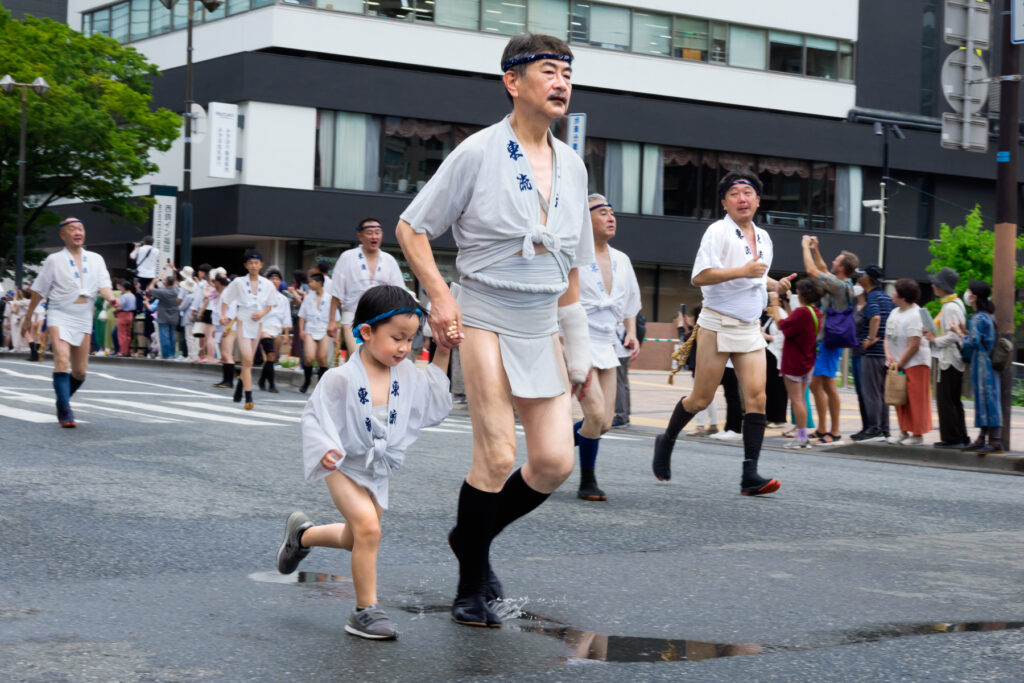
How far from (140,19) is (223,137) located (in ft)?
34.3

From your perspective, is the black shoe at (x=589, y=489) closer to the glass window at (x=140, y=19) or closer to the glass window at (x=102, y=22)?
the glass window at (x=140, y=19)

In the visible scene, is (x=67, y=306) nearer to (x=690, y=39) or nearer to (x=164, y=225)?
(x=164, y=225)

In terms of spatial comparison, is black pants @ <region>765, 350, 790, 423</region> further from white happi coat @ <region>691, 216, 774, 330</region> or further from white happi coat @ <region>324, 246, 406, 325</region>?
white happi coat @ <region>691, 216, 774, 330</region>

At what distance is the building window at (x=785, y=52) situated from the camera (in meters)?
45.6

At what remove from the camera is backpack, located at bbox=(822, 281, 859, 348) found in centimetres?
1403

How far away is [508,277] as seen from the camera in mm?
4973

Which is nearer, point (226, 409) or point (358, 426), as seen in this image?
point (358, 426)

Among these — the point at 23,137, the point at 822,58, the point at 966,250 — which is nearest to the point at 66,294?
the point at 23,137

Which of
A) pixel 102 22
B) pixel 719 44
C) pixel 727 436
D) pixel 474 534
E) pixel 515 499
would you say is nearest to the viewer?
pixel 474 534

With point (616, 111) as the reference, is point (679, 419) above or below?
below

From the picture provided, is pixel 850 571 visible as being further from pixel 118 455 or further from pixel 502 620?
pixel 118 455

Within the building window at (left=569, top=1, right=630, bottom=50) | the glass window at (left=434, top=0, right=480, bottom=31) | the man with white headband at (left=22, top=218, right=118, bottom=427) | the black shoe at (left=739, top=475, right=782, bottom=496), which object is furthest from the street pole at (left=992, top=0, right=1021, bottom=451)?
the building window at (left=569, top=1, right=630, bottom=50)

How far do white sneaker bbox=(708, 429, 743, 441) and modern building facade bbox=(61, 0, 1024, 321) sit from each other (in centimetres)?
2425

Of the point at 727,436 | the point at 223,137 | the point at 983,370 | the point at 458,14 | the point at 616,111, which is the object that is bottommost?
the point at 727,436
